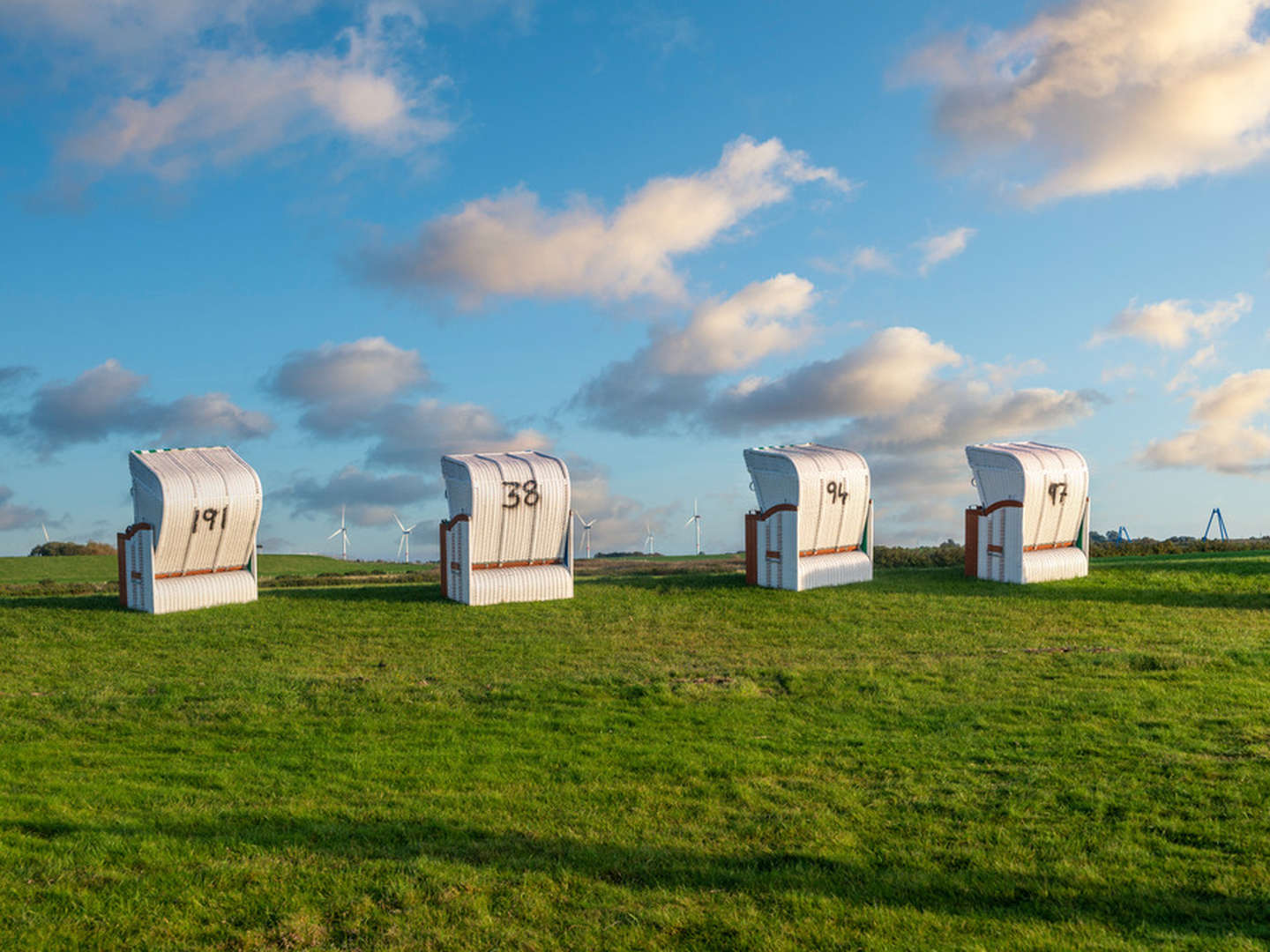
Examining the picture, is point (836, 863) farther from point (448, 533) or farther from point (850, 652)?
point (448, 533)

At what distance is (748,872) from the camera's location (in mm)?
8195

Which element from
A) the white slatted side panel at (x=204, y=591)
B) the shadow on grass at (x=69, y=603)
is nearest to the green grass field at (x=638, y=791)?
the white slatted side panel at (x=204, y=591)

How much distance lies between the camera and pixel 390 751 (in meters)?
12.1

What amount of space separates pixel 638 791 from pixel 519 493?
15.8 metres

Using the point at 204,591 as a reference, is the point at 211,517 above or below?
above

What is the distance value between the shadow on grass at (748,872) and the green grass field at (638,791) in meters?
0.03

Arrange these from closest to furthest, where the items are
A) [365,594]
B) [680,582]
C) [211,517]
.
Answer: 1. [211,517]
2. [365,594]
3. [680,582]

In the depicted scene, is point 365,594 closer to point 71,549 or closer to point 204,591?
point 204,591

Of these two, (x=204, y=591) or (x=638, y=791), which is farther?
(x=204, y=591)

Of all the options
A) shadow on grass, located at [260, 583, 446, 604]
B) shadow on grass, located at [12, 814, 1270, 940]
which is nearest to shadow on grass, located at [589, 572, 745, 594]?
shadow on grass, located at [260, 583, 446, 604]

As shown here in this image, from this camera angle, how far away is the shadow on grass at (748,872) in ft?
24.7

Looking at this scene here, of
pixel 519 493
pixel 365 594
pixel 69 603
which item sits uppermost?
pixel 519 493

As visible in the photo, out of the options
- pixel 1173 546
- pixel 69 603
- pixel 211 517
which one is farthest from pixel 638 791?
pixel 1173 546

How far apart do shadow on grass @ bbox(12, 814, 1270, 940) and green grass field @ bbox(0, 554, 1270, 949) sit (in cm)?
3
